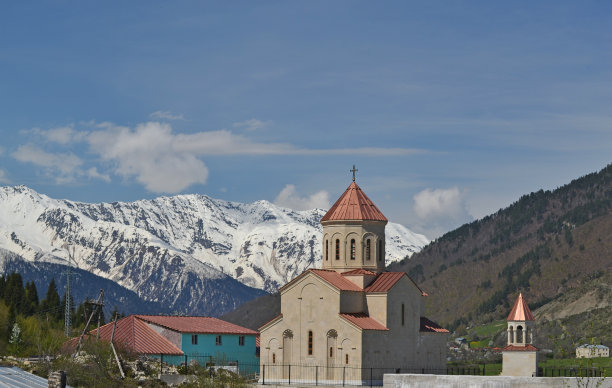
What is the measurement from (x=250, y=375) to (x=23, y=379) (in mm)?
30895

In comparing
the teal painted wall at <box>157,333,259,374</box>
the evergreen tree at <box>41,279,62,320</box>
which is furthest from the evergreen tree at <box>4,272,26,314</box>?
the teal painted wall at <box>157,333,259,374</box>

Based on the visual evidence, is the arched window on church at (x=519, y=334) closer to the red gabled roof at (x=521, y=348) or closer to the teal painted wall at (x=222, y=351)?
the red gabled roof at (x=521, y=348)

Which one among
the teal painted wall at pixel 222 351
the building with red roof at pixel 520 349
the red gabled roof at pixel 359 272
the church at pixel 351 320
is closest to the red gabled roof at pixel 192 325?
the teal painted wall at pixel 222 351

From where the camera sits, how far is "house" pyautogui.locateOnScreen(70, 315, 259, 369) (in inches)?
3649

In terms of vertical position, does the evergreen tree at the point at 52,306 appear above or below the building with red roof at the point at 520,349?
above

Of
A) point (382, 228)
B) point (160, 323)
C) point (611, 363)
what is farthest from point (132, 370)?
point (611, 363)

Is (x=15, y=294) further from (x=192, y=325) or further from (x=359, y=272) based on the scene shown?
(x=359, y=272)

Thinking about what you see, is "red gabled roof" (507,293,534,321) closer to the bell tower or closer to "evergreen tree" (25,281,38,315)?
the bell tower

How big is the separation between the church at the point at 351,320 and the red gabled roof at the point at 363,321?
0.11 m

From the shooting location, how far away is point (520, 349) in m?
91.7

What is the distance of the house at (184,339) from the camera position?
3649 inches

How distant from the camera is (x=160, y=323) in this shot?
3814 inches

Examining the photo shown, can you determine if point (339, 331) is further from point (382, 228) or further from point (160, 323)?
point (160, 323)

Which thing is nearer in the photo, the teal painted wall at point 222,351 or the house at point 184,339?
the house at point 184,339
